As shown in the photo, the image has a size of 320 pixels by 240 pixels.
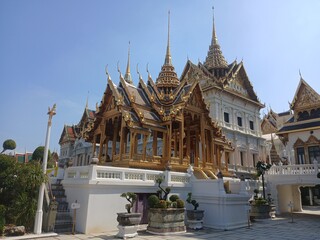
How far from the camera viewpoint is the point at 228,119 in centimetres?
3158

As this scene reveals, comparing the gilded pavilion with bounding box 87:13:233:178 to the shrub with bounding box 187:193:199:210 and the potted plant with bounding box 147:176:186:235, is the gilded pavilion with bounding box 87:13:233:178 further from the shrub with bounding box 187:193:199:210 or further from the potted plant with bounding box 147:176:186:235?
the potted plant with bounding box 147:176:186:235

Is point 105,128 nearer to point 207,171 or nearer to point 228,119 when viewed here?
point 207,171

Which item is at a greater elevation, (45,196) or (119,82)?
(119,82)

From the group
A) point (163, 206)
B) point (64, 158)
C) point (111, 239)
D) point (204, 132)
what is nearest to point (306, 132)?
point (204, 132)

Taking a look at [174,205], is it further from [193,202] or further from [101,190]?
[101,190]

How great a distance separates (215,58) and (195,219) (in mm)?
30260

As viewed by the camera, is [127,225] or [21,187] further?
[21,187]

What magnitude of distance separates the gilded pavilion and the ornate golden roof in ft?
69.0

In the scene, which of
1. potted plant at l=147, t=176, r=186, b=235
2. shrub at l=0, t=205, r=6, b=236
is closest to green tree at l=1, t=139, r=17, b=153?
shrub at l=0, t=205, r=6, b=236

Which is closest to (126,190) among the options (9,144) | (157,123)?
(157,123)

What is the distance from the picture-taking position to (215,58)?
3731 centimetres

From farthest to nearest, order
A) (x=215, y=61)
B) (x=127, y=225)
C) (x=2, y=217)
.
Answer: (x=215, y=61) < (x=127, y=225) < (x=2, y=217)

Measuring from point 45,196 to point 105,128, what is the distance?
5556 mm

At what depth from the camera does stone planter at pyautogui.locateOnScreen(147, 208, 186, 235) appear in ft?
29.5
